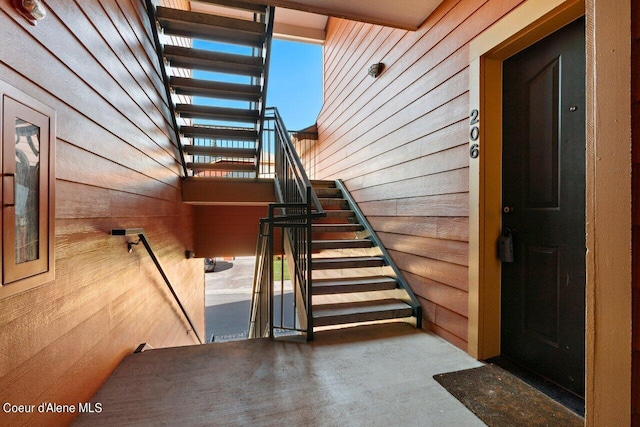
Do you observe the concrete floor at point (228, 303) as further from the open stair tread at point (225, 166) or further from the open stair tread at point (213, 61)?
the open stair tread at point (213, 61)

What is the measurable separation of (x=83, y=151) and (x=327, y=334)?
1954 millimetres

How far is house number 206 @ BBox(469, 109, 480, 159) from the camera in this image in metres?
1.84

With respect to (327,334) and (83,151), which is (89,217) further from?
(327,334)

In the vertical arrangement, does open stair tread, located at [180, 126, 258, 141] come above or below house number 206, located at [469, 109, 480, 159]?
above

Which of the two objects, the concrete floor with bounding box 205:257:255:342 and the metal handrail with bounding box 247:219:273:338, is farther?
the concrete floor with bounding box 205:257:255:342

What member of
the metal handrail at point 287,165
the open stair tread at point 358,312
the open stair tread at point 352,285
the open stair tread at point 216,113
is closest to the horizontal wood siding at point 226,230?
the metal handrail at point 287,165

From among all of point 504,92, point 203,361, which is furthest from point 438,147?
point 203,361

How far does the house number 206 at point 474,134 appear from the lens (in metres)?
1.84

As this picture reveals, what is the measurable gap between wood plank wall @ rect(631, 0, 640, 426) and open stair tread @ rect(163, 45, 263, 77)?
103 inches

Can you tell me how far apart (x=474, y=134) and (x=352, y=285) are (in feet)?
5.17

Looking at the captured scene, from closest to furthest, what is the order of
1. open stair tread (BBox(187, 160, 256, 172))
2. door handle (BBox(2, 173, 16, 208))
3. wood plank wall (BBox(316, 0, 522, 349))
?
door handle (BBox(2, 173, 16, 208)), wood plank wall (BBox(316, 0, 522, 349)), open stair tread (BBox(187, 160, 256, 172))

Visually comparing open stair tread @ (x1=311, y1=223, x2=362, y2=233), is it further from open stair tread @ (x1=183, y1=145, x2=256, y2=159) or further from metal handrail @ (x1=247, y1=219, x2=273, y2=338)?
open stair tread @ (x1=183, y1=145, x2=256, y2=159)

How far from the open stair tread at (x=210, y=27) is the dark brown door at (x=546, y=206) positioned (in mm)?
2076

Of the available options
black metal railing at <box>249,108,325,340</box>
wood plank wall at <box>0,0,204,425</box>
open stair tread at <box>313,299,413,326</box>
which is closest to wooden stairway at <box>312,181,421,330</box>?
open stair tread at <box>313,299,413,326</box>
